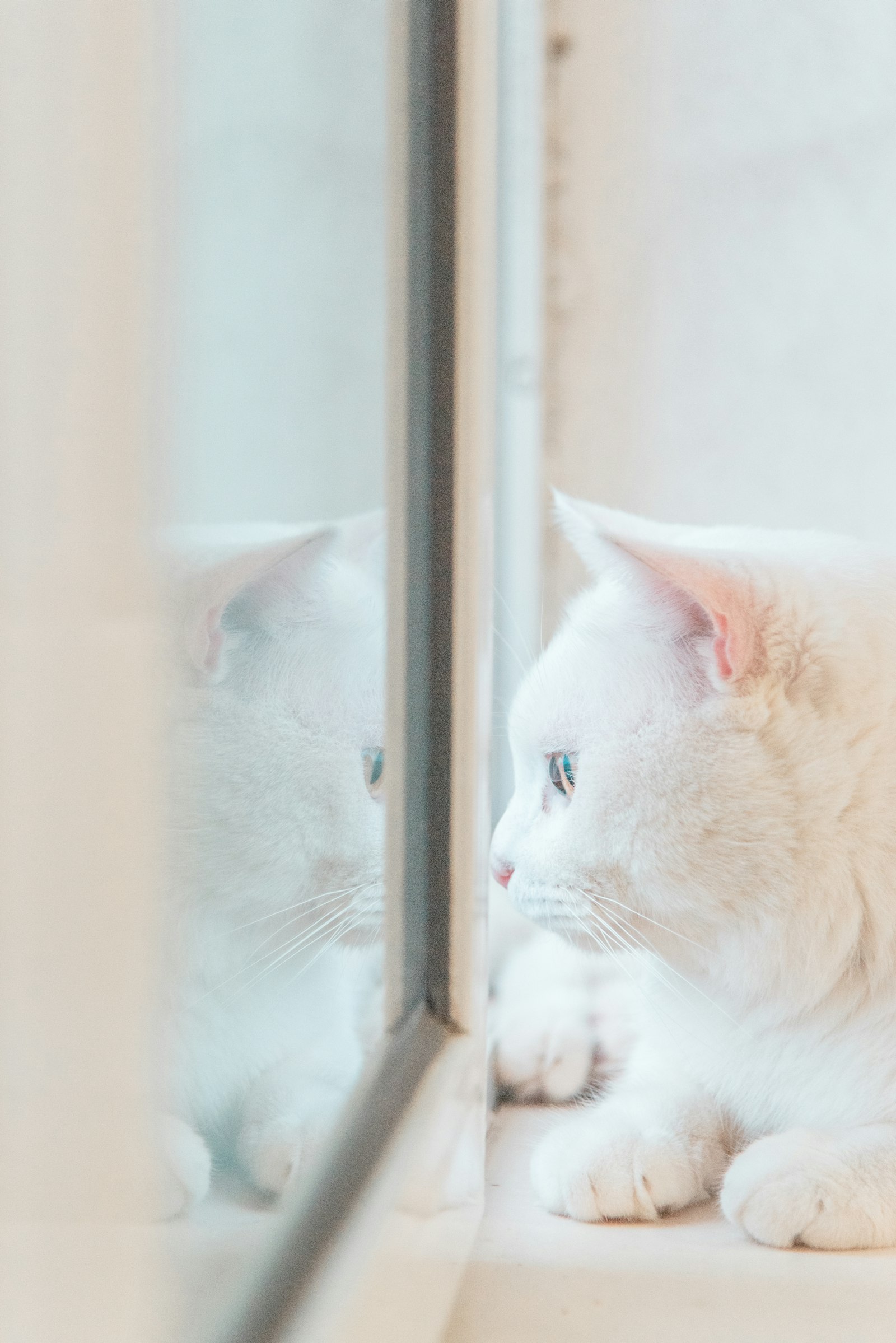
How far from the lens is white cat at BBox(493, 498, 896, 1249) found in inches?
26.3

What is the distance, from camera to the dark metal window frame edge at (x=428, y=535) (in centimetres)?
54

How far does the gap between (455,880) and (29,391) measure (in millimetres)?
445

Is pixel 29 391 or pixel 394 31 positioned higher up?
pixel 394 31

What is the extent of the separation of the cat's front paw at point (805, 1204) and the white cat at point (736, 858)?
1 cm

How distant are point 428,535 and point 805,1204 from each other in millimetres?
420

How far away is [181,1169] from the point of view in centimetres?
21

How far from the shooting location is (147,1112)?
188mm

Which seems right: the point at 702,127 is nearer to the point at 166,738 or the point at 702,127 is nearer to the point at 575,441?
the point at 575,441

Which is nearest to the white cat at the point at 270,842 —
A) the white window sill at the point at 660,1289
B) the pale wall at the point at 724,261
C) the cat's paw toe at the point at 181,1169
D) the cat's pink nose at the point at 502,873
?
the cat's paw toe at the point at 181,1169

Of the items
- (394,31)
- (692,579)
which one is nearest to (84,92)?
(394,31)

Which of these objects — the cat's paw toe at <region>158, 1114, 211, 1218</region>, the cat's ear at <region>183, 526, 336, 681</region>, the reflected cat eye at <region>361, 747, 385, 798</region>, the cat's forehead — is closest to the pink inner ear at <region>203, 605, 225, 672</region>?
the cat's ear at <region>183, 526, 336, 681</region>

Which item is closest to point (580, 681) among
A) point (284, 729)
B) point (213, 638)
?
point (284, 729)

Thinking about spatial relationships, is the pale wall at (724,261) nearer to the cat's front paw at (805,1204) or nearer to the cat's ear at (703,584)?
the cat's ear at (703,584)

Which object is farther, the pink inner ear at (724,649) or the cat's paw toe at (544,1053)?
the cat's paw toe at (544,1053)
